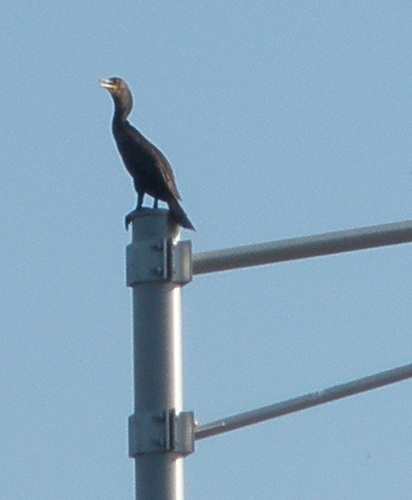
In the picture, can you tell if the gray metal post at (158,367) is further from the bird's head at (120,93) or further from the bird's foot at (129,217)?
the bird's head at (120,93)

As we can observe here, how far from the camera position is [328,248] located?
21.8 ft

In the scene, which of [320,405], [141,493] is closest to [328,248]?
[320,405]

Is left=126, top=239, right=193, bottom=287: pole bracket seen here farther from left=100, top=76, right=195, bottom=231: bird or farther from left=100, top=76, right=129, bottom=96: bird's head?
left=100, top=76, right=129, bottom=96: bird's head

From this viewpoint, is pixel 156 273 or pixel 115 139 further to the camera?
pixel 115 139

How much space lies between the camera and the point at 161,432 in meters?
6.12

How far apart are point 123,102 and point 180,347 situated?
16.0ft

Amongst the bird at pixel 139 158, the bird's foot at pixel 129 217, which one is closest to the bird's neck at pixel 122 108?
the bird at pixel 139 158

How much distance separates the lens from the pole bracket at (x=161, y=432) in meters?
6.13

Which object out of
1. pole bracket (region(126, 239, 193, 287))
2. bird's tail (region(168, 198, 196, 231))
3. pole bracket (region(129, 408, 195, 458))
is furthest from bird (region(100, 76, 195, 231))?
pole bracket (region(129, 408, 195, 458))

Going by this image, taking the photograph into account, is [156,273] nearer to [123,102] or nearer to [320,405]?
[320,405]

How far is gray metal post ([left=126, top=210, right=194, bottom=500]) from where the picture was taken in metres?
6.14

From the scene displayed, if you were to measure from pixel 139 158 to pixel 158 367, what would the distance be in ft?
11.4

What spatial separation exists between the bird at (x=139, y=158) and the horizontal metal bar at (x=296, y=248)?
0.49 m

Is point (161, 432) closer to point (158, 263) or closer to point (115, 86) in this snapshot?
point (158, 263)
